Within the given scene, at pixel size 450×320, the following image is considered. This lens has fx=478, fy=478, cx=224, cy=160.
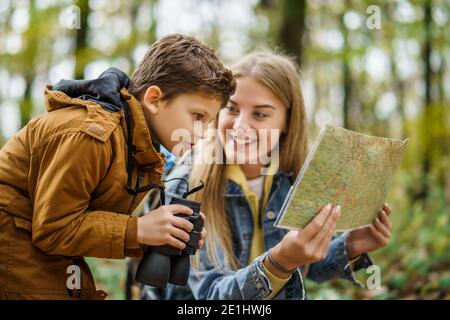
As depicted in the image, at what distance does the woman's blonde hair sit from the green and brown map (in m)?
0.62

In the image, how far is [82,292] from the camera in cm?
167

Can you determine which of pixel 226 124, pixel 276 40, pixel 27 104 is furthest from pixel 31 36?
pixel 226 124

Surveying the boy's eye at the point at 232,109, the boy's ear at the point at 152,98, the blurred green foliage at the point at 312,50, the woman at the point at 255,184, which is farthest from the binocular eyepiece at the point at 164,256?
the blurred green foliage at the point at 312,50

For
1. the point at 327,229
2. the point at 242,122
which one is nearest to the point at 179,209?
the point at 327,229

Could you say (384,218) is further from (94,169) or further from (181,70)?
(94,169)

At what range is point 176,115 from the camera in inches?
68.8

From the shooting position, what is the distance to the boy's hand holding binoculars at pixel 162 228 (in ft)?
5.08

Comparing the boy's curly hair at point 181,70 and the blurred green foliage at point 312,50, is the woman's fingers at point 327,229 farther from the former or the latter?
the blurred green foliage at point 312,50

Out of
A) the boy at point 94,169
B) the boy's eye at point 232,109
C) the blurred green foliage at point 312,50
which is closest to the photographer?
the boy at point 94,169

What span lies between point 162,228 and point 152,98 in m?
0.49

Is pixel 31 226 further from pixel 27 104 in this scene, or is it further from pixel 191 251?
pixel 27 104

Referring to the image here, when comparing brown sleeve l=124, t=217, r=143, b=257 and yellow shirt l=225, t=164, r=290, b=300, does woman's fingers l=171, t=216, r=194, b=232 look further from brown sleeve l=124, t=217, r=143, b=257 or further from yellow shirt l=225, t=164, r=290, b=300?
yellow shirt l=225, t=164, r=290, b=300

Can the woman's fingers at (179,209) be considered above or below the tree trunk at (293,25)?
below

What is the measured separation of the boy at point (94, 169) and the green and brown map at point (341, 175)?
0.41 meters
